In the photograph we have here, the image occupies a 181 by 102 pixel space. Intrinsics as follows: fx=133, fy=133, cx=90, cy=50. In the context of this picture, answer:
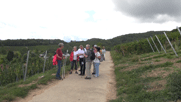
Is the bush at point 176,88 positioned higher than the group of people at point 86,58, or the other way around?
the group of people at point 86,58

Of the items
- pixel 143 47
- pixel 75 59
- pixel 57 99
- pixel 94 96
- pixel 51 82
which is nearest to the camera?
pixel 57 99

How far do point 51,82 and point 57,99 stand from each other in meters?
2.56

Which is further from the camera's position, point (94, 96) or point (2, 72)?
point (2, 72)

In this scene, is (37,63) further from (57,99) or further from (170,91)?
(170,91)

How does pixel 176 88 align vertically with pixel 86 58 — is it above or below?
below

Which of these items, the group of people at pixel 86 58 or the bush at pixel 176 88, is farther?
the group of people at pixel 86 58

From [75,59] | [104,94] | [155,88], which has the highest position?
[75,59]

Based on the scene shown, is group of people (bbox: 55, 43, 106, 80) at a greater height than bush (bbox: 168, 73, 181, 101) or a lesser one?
greater

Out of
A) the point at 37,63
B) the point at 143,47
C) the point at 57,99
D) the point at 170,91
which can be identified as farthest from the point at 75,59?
the point at 143,47

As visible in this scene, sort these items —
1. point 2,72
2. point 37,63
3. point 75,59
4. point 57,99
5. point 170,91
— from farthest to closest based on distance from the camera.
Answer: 1. point 37,63
2. point 2,72
3. point 75,59
4. point 57,99
5. point 170,91

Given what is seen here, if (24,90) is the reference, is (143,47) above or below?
above

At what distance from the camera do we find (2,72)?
984cm

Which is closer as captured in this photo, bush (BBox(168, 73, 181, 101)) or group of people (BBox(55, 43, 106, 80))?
bush (BBox(168, 73, 181, 101))

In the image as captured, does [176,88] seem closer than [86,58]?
Yes
